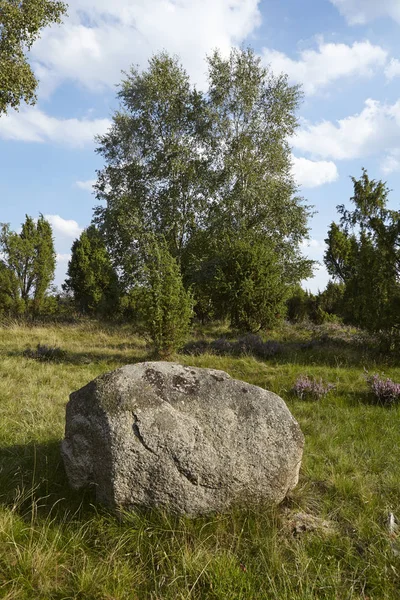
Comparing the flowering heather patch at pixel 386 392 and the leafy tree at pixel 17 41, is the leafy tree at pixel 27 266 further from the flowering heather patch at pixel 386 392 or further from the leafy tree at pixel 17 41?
the flowering heather patch at pixel 386 392

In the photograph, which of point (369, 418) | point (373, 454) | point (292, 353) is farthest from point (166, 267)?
point (373, 454)

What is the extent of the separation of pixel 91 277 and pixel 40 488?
23.5 metres

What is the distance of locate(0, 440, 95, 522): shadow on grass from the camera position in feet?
12.4

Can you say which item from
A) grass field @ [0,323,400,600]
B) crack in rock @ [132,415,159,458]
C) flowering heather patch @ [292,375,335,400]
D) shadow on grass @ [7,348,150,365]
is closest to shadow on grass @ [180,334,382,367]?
shadow on grass @ [7,348,150,365]

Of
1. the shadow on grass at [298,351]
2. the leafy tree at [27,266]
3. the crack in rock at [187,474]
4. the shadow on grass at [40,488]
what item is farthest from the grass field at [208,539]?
the leafy tree at [27,266]

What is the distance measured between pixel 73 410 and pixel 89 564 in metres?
1.39

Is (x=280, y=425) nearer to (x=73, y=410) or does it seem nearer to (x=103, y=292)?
(x=73, y=410)

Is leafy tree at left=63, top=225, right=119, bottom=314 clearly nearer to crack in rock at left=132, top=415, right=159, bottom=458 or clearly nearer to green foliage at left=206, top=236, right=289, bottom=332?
green foliage at left=206, top=236, right=289, bottom=332

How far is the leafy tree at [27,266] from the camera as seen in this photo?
73.8ft

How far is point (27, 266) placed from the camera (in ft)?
76.7

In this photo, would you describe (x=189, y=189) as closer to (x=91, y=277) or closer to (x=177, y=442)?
(x=91, y=277)

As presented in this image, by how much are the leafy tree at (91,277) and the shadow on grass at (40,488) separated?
20.8 meters

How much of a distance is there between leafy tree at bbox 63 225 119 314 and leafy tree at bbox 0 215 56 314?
2.69 metres

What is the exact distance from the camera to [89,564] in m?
3.12
